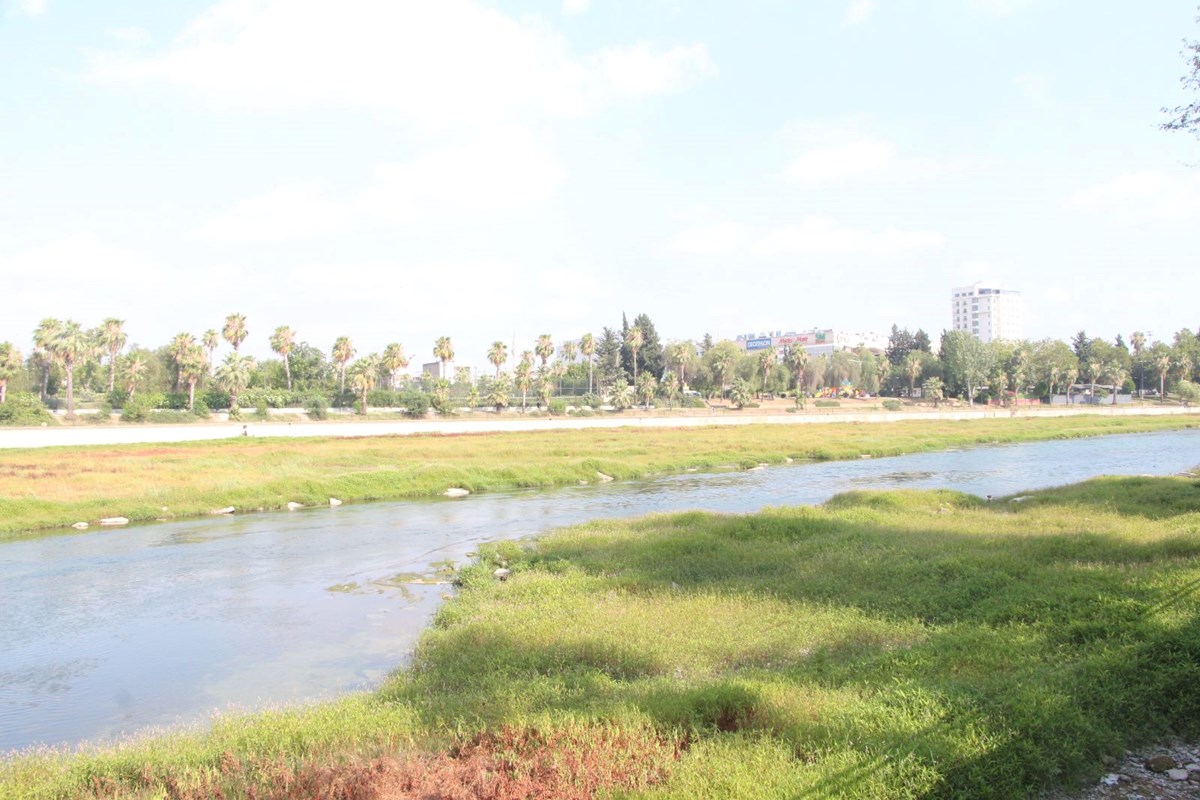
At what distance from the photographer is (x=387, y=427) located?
70.2 meters

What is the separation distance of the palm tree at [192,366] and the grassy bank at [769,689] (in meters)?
87.9

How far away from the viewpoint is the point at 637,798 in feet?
21.5

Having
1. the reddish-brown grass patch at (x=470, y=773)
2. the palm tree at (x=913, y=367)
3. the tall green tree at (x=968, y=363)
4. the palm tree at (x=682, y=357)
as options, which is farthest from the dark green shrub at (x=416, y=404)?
the palm tree at (x=913, y=367)

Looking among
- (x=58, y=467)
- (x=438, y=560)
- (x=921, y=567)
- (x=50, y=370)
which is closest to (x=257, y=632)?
(x=438, y=560)

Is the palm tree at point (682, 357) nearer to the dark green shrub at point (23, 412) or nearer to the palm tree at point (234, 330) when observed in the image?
the palm tree at point (234, 330)

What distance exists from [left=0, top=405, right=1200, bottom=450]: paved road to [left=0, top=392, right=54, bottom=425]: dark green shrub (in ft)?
21.2

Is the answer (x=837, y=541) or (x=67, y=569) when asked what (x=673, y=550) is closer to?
(x=837, y=541)

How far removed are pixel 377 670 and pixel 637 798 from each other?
7.52m

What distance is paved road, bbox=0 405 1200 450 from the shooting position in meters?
54.9

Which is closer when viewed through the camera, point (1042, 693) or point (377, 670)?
point (1042, 693)

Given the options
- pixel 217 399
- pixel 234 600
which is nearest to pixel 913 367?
pixel 217 399

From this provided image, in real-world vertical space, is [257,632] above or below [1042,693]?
below

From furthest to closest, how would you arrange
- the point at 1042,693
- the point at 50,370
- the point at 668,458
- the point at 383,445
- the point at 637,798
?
the point at 50,370 → the point at 383,445 → the point at 668,458 → the point at 1042,693 → the point at 637,798

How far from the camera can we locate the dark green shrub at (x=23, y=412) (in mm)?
75625
